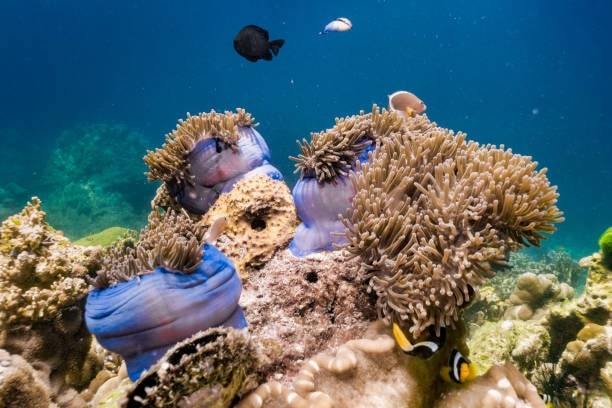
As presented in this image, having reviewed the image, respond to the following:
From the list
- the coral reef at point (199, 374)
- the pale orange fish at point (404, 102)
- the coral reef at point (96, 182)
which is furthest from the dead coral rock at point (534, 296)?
the coral reef at point (96, 182)

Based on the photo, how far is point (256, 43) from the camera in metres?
5.37

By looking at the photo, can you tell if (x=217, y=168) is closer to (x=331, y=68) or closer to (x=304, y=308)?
(x=304, y=308)

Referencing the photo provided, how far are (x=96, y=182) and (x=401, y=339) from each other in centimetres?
2337

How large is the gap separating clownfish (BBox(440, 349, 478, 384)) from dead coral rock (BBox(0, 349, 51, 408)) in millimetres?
2627

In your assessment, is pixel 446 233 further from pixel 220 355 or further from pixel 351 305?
pixel 220 355

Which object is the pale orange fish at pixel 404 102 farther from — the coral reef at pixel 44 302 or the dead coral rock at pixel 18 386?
the dead coral rock at pixel 18 386

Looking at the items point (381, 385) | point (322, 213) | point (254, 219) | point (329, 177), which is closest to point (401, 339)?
point (381, 385)

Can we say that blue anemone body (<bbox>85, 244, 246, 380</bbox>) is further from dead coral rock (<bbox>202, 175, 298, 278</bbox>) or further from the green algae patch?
the green algae patch

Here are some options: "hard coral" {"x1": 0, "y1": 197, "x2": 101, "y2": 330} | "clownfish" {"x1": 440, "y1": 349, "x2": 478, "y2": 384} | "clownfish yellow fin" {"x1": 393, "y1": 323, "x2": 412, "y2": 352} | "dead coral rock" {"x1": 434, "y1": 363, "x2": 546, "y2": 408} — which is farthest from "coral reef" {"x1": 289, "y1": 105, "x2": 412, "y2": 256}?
"hard coral" {"x1": 0, "y1": 197, "x2": 101, "y2": 330}

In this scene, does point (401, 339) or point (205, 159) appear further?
point (205, 159)

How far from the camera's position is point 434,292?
6.61 feet

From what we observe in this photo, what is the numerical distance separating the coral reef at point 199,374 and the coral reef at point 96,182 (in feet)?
52.4

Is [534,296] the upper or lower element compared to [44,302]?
lower

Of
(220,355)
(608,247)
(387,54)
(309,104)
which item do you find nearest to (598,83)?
(387,54)
